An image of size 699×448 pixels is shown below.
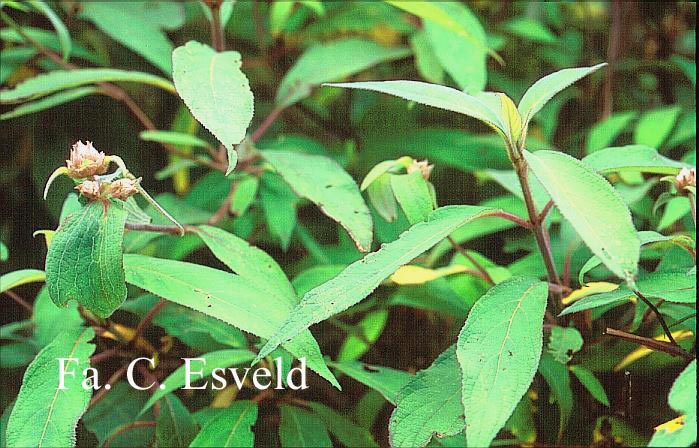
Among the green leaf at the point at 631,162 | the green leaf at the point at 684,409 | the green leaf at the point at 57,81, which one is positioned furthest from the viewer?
the green leaf at the point at 57,81

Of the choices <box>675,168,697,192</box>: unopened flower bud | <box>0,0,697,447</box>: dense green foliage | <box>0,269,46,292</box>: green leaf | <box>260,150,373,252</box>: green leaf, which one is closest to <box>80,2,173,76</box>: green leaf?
<box>0,0,697,447</box>: dense green foliage

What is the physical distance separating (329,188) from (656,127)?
471 mm

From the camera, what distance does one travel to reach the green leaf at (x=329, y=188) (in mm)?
633

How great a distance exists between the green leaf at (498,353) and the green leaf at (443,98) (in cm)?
11

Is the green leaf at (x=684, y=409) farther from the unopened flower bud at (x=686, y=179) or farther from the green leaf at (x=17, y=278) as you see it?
the green leaf at (x=17, y=278)

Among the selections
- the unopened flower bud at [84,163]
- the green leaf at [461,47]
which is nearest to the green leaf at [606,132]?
the green leaf at [461,47]

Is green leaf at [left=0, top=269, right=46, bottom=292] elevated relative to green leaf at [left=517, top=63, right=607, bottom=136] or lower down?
lower down

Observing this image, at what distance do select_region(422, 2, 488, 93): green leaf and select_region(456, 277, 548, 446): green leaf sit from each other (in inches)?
14.7

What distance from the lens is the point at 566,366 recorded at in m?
0.66

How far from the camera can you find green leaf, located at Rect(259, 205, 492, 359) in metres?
0.45

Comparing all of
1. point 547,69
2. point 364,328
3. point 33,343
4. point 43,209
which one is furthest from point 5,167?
point 547,69

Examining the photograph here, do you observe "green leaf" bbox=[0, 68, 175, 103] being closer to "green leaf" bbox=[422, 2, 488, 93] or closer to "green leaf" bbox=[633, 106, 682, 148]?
"green leaf" bbox=[422, 2, 488, 93]

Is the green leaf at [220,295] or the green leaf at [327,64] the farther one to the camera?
the green leaf at [327,64]

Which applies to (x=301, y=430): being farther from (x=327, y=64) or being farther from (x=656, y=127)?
(x=656, y=127)
